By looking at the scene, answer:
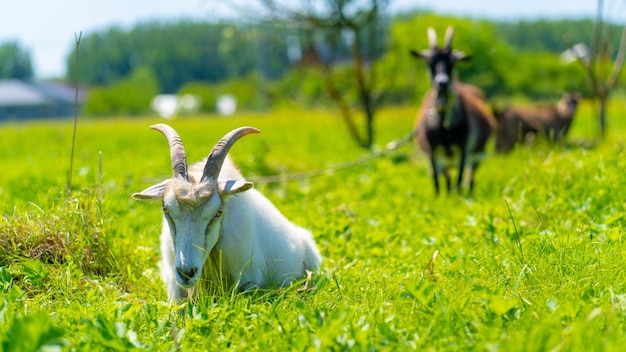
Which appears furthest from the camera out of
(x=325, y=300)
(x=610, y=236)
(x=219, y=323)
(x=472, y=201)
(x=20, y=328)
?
(x=472, y=201)

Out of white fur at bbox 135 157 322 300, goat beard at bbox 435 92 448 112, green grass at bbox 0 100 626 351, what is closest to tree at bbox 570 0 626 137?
Result: goat beard at bbox 435 92 448 112

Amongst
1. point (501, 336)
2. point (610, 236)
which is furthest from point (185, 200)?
point (610, 236)

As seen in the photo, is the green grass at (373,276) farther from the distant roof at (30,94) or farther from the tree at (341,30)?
the distant roof at (30,94)

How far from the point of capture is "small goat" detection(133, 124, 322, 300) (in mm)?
4223

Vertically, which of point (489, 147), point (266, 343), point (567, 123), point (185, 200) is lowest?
point (567, 123)

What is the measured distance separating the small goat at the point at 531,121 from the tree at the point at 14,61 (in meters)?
105

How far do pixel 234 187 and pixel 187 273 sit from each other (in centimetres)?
58

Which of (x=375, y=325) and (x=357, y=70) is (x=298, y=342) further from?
(x=357, y=70)

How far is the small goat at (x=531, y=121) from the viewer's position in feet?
47.8

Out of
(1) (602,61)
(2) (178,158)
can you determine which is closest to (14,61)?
(1) (602,61)

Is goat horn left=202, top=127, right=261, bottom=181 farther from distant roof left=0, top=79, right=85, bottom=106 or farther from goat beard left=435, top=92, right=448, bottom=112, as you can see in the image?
distant roof left=0, top=79, right=85, bottom=106

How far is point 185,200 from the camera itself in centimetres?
422

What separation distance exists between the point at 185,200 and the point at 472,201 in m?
4.47

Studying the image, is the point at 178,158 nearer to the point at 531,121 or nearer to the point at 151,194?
the point at 151,194
